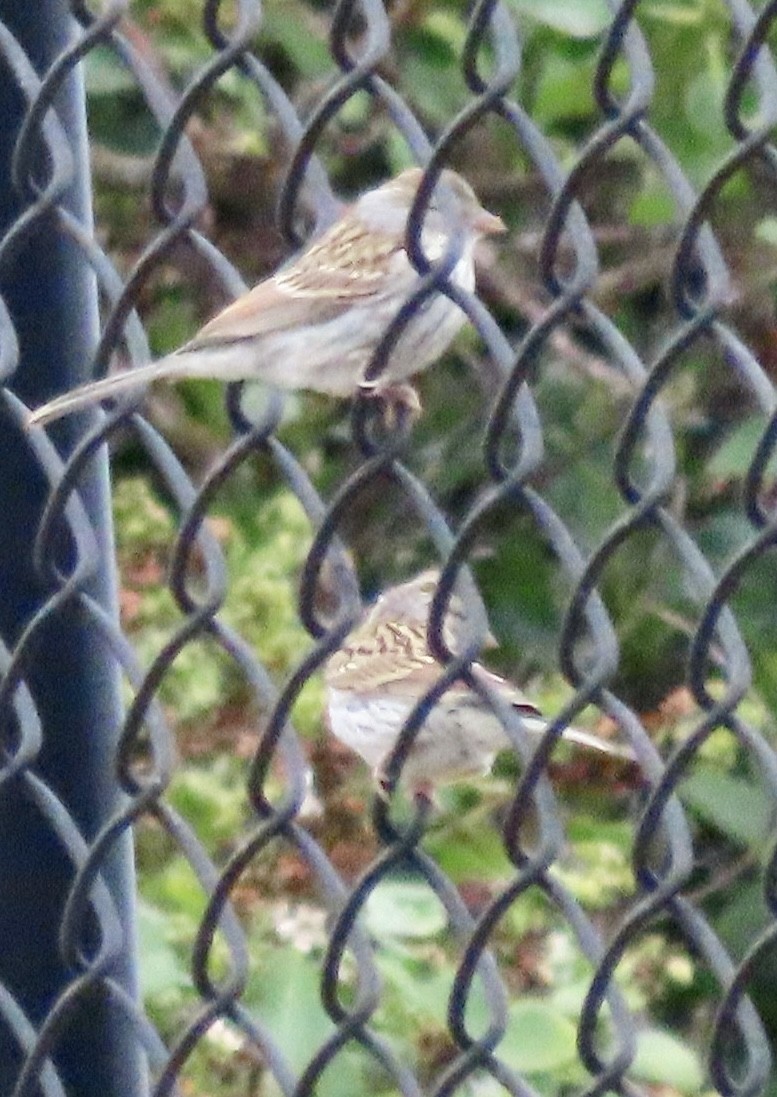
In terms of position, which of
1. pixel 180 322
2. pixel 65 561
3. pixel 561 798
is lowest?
pixel 561 798

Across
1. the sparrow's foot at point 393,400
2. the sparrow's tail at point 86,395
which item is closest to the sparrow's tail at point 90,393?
the sparrow's tail at point 86,395

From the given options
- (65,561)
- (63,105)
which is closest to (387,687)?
(65,561)

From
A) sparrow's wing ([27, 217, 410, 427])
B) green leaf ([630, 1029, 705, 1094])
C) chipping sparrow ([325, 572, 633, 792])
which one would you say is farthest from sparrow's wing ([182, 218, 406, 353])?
green leaf ([630, 1029, 705, 1094])

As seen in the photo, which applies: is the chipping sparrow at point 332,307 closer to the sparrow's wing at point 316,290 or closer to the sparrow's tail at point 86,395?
the sparrow's wing at point 316,290

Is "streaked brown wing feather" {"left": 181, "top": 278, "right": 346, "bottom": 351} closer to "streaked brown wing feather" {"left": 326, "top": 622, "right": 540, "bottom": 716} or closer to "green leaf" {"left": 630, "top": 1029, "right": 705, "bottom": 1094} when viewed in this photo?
"streaked brown wing feather" {"left": 326, "top": 622, "right": 540, "bottom": 716}

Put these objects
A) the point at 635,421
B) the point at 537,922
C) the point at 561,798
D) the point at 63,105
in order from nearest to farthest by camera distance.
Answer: the point at 635,421 → the point at 63,105 → the point at 537,922 → the point at 561,798

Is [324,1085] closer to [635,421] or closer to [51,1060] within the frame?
[51,1060]
